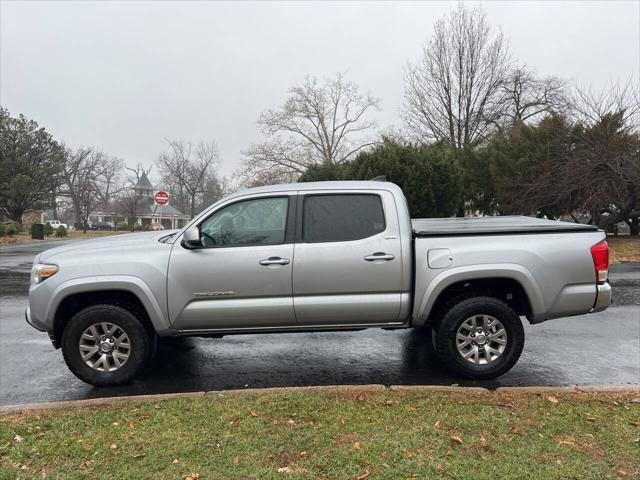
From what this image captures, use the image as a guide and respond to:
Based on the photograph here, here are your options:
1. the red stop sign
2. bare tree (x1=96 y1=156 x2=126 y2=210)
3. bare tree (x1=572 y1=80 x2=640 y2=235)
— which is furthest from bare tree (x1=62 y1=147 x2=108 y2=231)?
bare tree (x1=572 y1=80 x2=640 y2=235)

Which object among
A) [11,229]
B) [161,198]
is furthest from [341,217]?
[11,229]

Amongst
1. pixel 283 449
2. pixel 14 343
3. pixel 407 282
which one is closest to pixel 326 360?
pixel 407 282

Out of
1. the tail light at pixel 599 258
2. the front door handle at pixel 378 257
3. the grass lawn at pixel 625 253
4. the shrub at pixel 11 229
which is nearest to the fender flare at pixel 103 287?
the front door handle at pixel 378 257

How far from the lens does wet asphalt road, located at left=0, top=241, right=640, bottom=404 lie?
186 inches

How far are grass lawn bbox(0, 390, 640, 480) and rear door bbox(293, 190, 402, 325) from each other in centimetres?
78

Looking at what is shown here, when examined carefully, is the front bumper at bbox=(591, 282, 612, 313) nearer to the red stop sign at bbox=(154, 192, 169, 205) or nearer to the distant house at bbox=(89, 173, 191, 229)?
the red stop sign at bbox=(154, 192, 169, 205)

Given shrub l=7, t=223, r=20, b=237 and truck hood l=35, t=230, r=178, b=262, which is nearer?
truck hood l=35, t=230, r=178, b=262

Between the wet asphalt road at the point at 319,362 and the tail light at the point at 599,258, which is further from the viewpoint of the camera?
the wet asphalt road at the point at 319,362

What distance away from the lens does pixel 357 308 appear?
4562mm

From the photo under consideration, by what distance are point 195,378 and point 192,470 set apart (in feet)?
6.56

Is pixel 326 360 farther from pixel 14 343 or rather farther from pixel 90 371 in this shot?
pixel 14 343

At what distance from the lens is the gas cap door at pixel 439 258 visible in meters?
4.53

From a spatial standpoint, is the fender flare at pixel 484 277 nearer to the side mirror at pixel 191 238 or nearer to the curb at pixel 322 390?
the curb at pixel 322 390

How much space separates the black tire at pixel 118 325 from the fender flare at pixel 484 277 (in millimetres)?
2673
